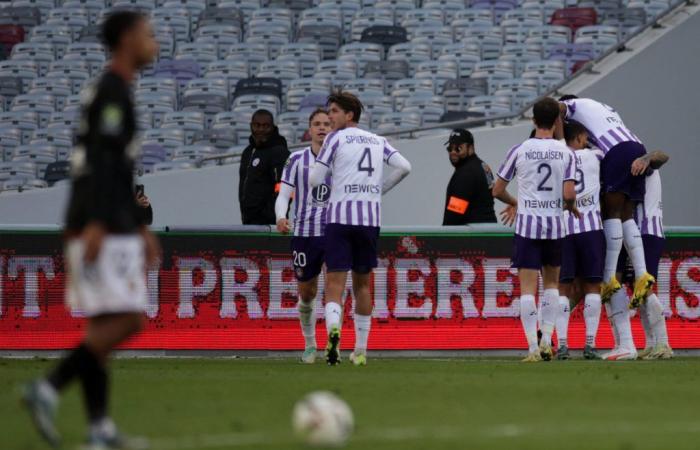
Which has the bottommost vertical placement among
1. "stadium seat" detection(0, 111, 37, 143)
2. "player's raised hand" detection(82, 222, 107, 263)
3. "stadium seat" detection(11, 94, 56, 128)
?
"player's raised hand" detection(82, 222, 107, 263)

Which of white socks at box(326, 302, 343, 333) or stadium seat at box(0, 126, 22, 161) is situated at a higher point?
stadium seat at box(0, 126, 22, 161)

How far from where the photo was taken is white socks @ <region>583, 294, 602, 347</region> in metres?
12.7

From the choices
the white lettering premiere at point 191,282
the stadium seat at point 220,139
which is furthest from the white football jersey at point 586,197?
the stadium seat at point 220,139

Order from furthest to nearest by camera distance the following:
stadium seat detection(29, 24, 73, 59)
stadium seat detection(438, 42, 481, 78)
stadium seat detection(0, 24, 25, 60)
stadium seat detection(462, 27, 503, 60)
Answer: stadium seat detection(0, 24, 25, 60)
stadium seat detection(29, 24, 73, 59)
stadium seat detection(462, 27, 503, 60)
stadium seat detection(438, 42, 481, 78)

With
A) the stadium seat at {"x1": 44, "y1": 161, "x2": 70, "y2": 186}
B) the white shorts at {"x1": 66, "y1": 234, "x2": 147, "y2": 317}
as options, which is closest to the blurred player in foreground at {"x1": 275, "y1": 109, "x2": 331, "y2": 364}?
the white shorts at {"x1": 66, "y1": 234, "x2": 147, "y2": 317}

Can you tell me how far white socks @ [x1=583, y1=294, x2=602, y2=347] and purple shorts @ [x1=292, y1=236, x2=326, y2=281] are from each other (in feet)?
7.68

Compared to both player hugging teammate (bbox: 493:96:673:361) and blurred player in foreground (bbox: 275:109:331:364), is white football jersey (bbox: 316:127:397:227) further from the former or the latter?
player hugging teammate (bbox: 493:96:673:361)

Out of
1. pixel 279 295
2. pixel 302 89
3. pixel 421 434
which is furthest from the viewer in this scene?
pixel 302 89

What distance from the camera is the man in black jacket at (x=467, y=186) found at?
14.1 metres

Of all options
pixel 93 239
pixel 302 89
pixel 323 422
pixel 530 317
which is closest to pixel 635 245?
pixel 530 317

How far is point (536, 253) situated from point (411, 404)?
4214 millimetres

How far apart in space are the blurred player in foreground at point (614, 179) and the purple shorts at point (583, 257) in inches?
6.8

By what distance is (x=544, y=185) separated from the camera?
11938 mm

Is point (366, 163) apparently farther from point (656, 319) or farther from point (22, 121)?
point (22, 121)
